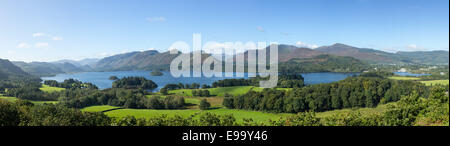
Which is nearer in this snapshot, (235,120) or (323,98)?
(235,120)

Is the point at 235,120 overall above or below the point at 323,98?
above

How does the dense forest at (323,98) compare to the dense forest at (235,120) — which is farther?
the dense forest at (323,98)

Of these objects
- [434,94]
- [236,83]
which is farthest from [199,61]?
[434,94]

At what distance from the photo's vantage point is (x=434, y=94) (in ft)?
70.0

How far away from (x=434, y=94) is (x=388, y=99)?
33.0 m

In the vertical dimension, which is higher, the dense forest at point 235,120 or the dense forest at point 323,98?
the dense forest at point 235,120

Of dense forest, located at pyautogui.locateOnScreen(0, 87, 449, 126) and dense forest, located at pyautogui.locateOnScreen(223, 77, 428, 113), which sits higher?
dense forest, located at pyautogui.locateOnScreen(0, 87, 449, 126)

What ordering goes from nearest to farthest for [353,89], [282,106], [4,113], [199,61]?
[4,113], [282,106], [353,89], [199,61]

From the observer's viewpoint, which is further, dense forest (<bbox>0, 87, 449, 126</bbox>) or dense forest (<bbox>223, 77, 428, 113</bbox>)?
dense forest (<bbox>223, 77, 428, 113</bbox>)
